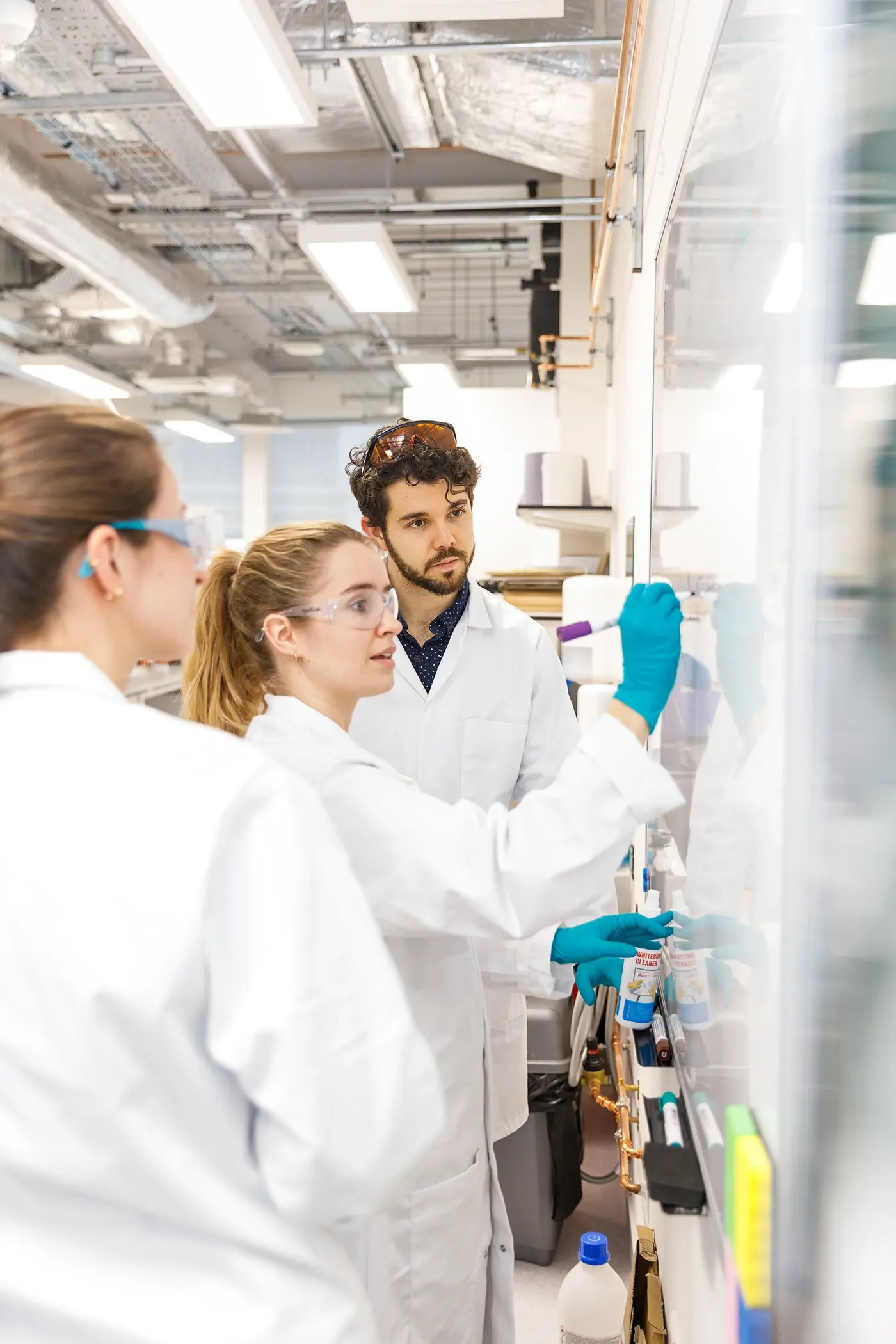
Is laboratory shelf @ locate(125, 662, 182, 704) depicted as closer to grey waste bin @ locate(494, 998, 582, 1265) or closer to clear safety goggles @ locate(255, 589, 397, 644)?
grey waste bin @ locate(494, 998, 582, 1265)

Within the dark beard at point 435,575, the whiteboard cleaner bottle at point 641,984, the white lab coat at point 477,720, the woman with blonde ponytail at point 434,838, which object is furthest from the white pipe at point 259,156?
the whiteboard cleaner bottle at point 641,984

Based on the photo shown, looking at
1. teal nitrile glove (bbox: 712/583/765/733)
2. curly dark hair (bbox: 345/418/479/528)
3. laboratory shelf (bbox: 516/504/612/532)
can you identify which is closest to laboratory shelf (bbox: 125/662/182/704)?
laboratory shelf (bbox: 516/504/612/532)

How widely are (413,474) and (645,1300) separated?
145cm

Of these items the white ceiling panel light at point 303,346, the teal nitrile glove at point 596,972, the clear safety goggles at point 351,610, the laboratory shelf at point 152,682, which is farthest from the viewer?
the white ceiling panel light at point 303,346

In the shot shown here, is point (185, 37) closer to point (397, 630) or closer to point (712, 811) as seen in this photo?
point (397, 630)

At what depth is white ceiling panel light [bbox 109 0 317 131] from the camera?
2.49m

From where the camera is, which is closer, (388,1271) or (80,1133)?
(80,1133)

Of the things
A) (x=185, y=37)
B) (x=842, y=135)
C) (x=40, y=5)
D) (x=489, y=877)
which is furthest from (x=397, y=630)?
(x=40, y=5)

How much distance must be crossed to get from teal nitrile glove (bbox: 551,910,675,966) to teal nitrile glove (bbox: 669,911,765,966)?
0.16 m

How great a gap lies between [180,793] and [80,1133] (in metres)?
0.27

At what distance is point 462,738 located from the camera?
1.93m

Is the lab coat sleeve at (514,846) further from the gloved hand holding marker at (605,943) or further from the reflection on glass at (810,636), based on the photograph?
the gloved hand holding marker at (605,943)

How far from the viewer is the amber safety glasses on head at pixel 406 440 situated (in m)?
1.93

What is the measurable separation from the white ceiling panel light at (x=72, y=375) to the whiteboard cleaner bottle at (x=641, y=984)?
550 centimetres
